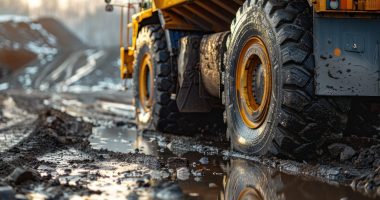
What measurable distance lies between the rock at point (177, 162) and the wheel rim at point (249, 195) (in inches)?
48.3

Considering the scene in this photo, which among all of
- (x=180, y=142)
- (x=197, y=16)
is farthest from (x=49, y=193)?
(x=197, y=16)

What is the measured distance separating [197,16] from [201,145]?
2210 millimetres

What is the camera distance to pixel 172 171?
5098mm

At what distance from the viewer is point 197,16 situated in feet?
28.2

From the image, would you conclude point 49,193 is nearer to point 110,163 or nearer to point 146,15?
point 110,163

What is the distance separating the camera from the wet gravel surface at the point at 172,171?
4.09 meters

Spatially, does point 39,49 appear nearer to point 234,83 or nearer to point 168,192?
point 234,83

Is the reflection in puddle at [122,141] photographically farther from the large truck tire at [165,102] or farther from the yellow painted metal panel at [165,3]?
the yellow painted metal panel at [165,3]

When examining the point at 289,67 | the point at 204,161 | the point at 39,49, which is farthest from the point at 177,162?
the point at 39,49

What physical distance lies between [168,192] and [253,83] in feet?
8.08

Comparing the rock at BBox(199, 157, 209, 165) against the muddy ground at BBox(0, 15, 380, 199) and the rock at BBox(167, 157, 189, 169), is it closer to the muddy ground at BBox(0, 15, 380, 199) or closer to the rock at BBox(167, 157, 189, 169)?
the muddy ground at BBox(0, 15, 380, 199)

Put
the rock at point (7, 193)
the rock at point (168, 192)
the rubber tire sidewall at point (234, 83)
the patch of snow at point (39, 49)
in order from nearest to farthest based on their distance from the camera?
the rock at point (7, 193) < the rock at point (168, 192) < the rubber tire sidewall at point (234, 83) < the patch of snow at point (39, 49)

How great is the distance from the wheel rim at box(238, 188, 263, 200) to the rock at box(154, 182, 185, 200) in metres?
0.40

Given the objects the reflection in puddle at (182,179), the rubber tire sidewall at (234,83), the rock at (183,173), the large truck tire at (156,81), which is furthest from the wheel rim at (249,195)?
the large truck tire at (156,81)
